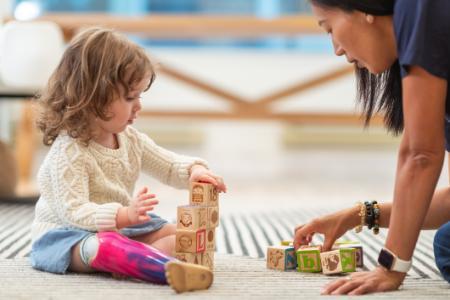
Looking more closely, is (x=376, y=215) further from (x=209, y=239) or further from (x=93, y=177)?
(x=93, y=177)

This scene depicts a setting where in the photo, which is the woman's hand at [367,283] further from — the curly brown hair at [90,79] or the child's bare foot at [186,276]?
the curly brown hair at [90,79]

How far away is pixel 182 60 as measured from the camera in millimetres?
4652

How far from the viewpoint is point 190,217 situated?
3.80 ft

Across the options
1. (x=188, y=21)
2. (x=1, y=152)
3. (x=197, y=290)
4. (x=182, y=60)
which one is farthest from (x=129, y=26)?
(x=197, y=290)

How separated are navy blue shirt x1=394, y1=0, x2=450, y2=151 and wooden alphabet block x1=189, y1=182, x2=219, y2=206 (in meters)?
0.37

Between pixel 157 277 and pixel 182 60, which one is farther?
pixel 182 60

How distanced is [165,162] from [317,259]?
33cm

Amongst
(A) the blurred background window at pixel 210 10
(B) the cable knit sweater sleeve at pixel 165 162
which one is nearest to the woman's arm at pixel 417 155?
(B) the cable knit sweater sleeve at pixel 165 162

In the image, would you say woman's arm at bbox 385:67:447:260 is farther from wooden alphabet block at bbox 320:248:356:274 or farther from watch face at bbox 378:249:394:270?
wooden alphabet block at bbox 320:248:356:274

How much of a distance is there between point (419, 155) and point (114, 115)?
51 centimetres

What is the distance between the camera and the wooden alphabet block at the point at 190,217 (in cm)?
115

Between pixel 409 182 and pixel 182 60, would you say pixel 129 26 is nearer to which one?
pixel 182 60

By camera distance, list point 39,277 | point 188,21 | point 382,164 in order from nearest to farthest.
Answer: point 39,277 → point 188,21 → point 382,164

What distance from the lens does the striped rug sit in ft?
4.76
